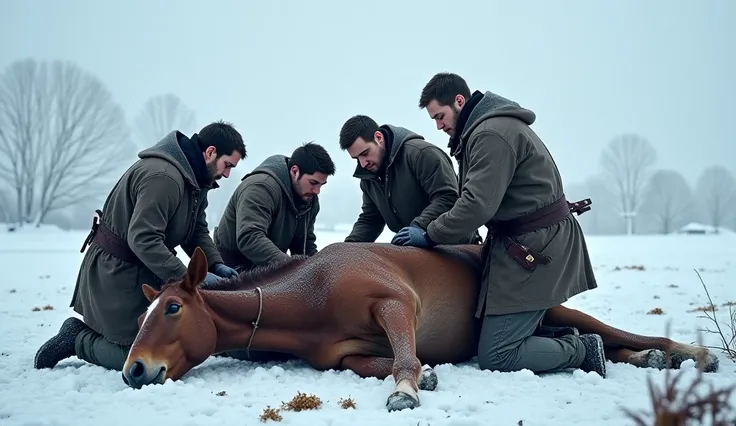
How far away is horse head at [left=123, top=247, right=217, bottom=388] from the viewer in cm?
422

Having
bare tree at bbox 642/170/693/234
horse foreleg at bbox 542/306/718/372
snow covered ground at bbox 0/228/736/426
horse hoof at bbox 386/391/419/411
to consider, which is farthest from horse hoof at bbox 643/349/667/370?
bare tree at bbox 642/170/693/234

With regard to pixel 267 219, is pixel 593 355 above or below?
below

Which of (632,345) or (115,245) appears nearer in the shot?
(632,345)

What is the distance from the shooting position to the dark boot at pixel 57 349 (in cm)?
532

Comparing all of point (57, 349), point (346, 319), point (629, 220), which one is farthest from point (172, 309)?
point (629, 220)

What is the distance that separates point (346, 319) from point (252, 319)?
704mm

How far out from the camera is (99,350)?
17.6 feet

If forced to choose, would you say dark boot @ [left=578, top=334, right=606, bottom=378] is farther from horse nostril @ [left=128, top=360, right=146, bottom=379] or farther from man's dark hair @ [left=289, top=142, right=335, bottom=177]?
man's dark hair @ [left=289, top=142, right=335, bottom=177]

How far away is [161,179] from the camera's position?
5344mm

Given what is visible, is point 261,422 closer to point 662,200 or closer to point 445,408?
point 445,408

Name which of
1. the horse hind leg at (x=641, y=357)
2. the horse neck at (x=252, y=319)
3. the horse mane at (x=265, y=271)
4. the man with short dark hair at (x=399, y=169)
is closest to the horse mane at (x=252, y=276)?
the horse mane at (x=265, y=271)

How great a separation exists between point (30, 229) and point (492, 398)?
129 ft

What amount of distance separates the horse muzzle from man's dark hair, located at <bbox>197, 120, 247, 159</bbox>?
2334 mm

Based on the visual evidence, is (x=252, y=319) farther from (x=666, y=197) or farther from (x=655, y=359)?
(x=666, y=197)
